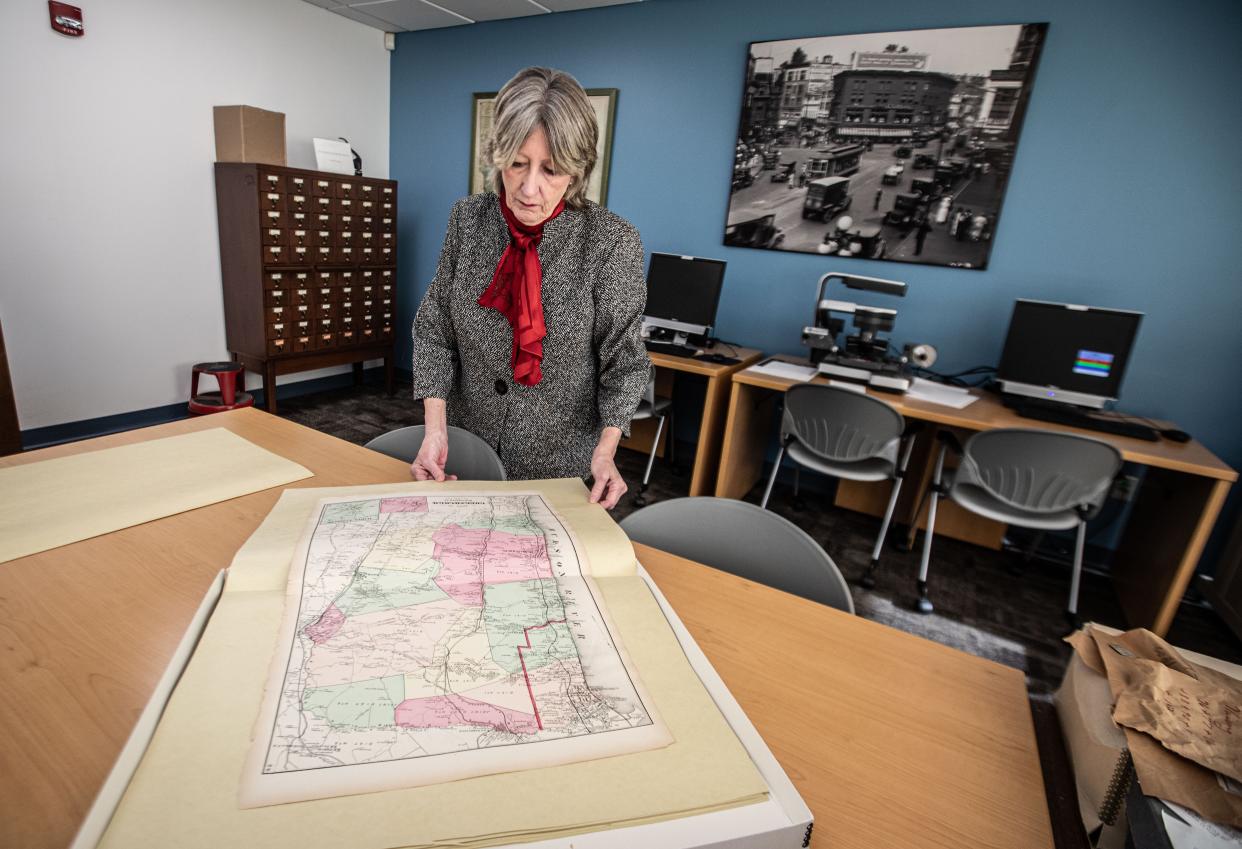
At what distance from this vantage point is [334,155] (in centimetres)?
393

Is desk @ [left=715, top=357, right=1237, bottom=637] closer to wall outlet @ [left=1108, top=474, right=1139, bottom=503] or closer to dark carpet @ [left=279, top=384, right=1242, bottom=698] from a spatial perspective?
wall outlet @ [left=1108, top=474, right=1139, bottom=503]

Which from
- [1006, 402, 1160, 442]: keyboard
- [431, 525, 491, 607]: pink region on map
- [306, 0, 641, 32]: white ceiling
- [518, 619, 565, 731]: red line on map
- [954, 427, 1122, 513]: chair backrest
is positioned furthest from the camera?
[306, 0, 641, 32]: white ceiling

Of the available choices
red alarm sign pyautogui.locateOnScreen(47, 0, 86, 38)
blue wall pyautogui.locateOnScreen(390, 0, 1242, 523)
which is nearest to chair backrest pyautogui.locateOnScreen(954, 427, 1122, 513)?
blue wall pyautogui.locateOnScreen(390, 0, 1242, 523)

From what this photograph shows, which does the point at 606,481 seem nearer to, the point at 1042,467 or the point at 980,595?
the point at 1042,467

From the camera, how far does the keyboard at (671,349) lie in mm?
3128

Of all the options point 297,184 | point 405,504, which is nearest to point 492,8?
point 297,184

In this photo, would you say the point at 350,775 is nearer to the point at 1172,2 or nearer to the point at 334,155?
the point at 1172,2

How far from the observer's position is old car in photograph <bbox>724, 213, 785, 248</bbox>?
3.32 meters

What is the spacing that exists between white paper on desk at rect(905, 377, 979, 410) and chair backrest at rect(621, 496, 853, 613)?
1.87m

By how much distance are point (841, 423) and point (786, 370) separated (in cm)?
51

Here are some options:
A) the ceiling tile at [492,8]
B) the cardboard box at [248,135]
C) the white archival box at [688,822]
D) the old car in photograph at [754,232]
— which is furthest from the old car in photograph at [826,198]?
the white archival box at [688,822]

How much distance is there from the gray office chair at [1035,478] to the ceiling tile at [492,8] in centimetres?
348

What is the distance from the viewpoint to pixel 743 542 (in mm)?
1078

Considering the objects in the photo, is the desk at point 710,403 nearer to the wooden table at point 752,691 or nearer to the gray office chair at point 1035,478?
the gray office chair at point 1035,478
